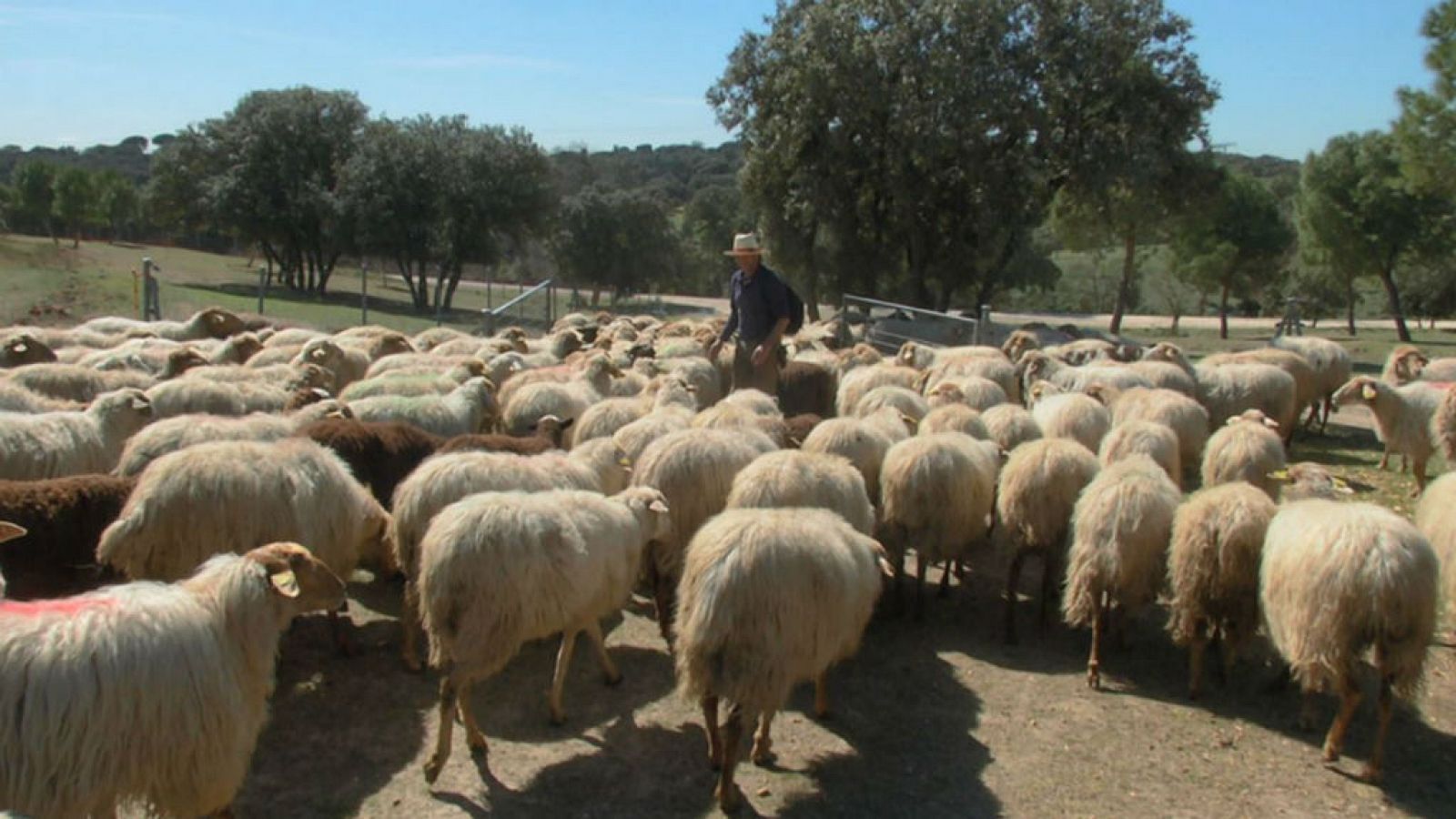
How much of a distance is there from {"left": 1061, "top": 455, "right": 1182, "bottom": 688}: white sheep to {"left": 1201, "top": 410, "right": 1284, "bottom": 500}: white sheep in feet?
6.47

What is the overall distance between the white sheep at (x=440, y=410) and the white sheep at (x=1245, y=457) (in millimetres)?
6378

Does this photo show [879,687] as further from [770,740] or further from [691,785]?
[691,785]

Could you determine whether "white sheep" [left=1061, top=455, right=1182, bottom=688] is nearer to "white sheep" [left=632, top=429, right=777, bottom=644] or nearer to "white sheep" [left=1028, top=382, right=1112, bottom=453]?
"white sheep" [left=632, top=429, right=777, bottom=644]

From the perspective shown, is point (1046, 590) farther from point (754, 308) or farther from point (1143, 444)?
point (754, 308)

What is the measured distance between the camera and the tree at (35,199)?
64875 millimetres

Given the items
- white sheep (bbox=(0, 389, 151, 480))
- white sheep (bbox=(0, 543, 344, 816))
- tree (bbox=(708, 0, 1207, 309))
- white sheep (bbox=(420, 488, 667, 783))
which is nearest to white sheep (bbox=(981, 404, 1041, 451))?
white sheep (bbox=(420, 488, 667, 783))

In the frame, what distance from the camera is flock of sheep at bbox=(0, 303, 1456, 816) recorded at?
4.10 m

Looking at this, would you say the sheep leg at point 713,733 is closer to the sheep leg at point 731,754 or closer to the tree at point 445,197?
the sheep leg at point 731,754

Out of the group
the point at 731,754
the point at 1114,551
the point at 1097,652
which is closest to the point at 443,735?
the point at 731,754

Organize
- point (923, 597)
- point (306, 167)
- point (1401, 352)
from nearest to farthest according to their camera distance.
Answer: point (923, 597), point (1401, 352), point (306, 167)

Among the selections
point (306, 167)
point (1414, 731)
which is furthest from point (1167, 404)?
point (306, 167)

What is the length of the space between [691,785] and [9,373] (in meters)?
8.33

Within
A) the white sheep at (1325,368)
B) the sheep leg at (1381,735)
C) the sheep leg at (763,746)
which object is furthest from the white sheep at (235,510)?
the white sheep at (1325,368)

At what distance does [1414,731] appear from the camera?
5.83m
